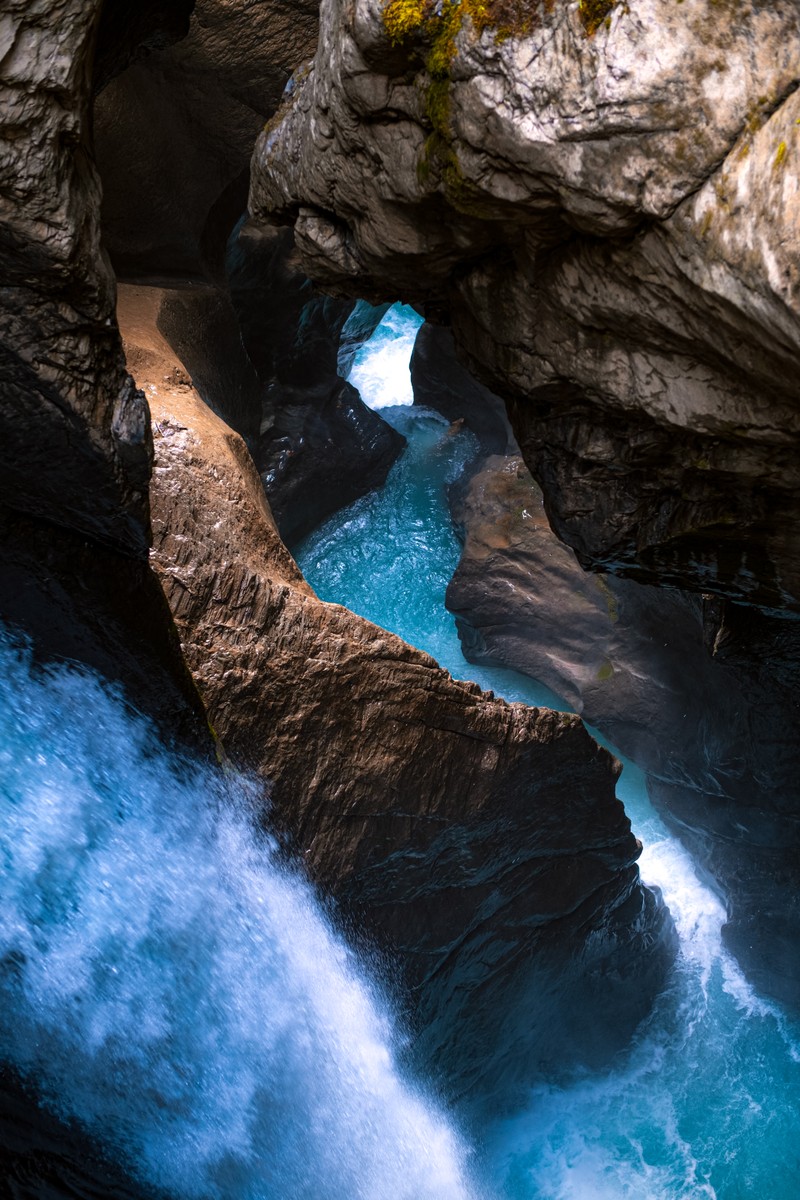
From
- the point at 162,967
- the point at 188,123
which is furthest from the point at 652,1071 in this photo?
the point at 188,123

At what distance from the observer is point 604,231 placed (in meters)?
3.52

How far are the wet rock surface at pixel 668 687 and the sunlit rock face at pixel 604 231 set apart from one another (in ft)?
7.11

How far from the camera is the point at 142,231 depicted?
7160 millimetres

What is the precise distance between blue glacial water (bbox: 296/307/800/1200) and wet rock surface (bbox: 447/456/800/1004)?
0.34 metres

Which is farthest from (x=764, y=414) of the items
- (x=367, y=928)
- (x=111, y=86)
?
(x=111, y=86)

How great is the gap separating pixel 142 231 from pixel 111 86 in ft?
3.32

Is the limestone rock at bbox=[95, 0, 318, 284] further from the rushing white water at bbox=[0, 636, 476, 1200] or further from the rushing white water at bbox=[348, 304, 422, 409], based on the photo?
the rushing white water at bbox=[348, 304, 422, 409]

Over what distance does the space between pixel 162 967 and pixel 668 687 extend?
18.3ft

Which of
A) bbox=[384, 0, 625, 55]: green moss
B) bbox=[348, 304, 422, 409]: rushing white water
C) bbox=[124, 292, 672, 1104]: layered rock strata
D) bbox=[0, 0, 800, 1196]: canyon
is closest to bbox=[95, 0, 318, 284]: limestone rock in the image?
bbox=[0, 0, 800, 1196]: canyon

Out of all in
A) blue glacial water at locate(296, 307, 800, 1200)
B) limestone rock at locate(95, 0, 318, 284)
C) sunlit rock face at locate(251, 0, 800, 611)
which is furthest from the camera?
blue glacial water at locate(296, 307, 800, 1200)

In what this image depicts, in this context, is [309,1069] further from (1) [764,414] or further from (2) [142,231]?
(2) [142,231]

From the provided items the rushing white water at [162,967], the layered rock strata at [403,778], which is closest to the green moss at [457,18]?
the layered rock strata at [403,778]

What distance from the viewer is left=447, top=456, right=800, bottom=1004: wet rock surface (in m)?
7.88

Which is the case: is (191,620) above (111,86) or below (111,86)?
below
